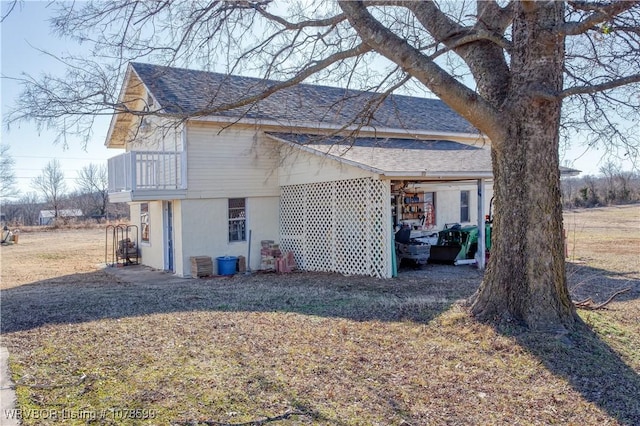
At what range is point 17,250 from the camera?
24.0 meters

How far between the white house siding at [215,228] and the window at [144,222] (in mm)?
3717

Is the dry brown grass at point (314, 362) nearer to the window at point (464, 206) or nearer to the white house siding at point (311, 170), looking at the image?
the white house siding at point (311, 170)

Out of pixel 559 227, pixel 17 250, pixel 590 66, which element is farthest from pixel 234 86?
pixel 17 250

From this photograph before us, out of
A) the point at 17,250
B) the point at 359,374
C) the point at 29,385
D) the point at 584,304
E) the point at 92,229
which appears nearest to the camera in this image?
the point at 29,385

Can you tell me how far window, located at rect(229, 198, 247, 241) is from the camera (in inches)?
559

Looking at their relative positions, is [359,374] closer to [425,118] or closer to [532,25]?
[532,25]

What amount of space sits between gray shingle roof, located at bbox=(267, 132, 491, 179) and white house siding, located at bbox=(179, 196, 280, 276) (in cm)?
234

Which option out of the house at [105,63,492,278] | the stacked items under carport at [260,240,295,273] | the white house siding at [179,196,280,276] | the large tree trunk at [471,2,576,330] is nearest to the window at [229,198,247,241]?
the house at [105,63,492,278]

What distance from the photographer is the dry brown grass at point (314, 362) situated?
385cm

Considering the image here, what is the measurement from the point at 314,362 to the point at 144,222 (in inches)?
537

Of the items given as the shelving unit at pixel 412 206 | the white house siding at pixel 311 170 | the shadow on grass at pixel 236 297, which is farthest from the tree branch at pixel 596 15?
the shelving unit at pixel 412 206

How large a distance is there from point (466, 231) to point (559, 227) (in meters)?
8.27

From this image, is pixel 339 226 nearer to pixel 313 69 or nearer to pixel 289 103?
pixel 289 103

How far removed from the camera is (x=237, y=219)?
46.9ft
